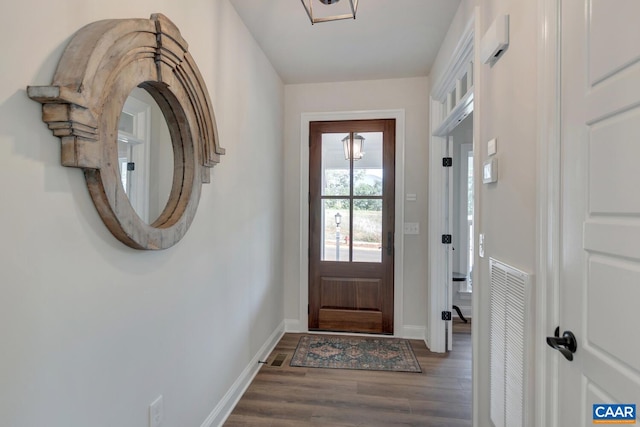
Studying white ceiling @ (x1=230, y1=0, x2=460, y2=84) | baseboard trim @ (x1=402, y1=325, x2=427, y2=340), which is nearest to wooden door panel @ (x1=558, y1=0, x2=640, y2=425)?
white ceiling @ (x1=230, y1=0, x2=460, y2=84)

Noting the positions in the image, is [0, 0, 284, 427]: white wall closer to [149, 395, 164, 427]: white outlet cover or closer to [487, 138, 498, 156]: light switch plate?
[149, 395, 164, 427]: white outlet cover

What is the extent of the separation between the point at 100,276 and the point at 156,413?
71 centimetres

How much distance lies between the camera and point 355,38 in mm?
2432

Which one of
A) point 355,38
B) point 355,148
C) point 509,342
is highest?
point 355,38

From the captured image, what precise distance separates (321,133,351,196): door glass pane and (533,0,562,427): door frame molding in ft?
7.33

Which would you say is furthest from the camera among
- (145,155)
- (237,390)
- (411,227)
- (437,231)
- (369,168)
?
(369,168)

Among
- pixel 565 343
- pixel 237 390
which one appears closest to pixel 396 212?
pixel 237 390

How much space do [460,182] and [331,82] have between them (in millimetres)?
1964

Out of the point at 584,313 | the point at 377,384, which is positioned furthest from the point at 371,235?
the point at 584,313

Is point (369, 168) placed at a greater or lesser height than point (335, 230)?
greater

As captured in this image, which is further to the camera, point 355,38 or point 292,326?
point 292,326

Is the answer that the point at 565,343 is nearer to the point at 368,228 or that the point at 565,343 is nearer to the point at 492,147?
the point at 492,147

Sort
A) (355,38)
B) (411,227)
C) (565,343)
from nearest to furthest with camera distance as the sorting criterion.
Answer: (565,343), (355,38), (411,227)

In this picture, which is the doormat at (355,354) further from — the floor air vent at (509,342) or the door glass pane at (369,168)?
the door glass pane at (369,168)
